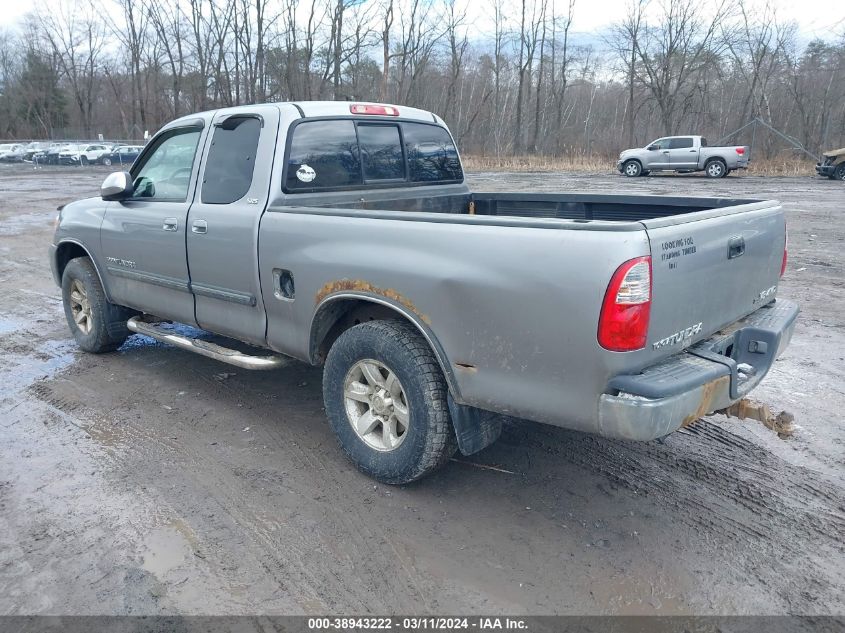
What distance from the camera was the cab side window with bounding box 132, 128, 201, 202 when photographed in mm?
4824

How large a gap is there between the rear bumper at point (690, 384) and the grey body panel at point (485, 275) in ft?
0.05

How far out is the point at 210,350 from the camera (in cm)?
458

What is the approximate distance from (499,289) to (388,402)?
1039mm

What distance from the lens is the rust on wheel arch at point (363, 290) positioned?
3275mm

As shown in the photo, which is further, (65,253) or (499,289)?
(65,253)

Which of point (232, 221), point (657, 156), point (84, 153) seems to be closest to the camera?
point (232, 221)

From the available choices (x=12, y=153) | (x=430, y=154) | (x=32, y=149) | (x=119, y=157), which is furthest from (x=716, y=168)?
(x=12, y=153)

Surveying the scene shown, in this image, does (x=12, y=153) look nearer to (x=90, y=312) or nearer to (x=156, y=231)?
(x=90, y=312)

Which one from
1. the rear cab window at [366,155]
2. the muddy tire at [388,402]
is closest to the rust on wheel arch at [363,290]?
the muddy tire at [388,402]

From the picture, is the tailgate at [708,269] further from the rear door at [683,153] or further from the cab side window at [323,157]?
the rear door at [683,153]

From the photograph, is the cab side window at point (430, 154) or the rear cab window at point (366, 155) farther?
the cab side window at point (430, 154)

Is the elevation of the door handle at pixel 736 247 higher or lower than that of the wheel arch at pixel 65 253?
higher

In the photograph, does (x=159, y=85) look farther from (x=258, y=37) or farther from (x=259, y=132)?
(x=259, y=132)

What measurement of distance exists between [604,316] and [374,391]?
1466 mm
